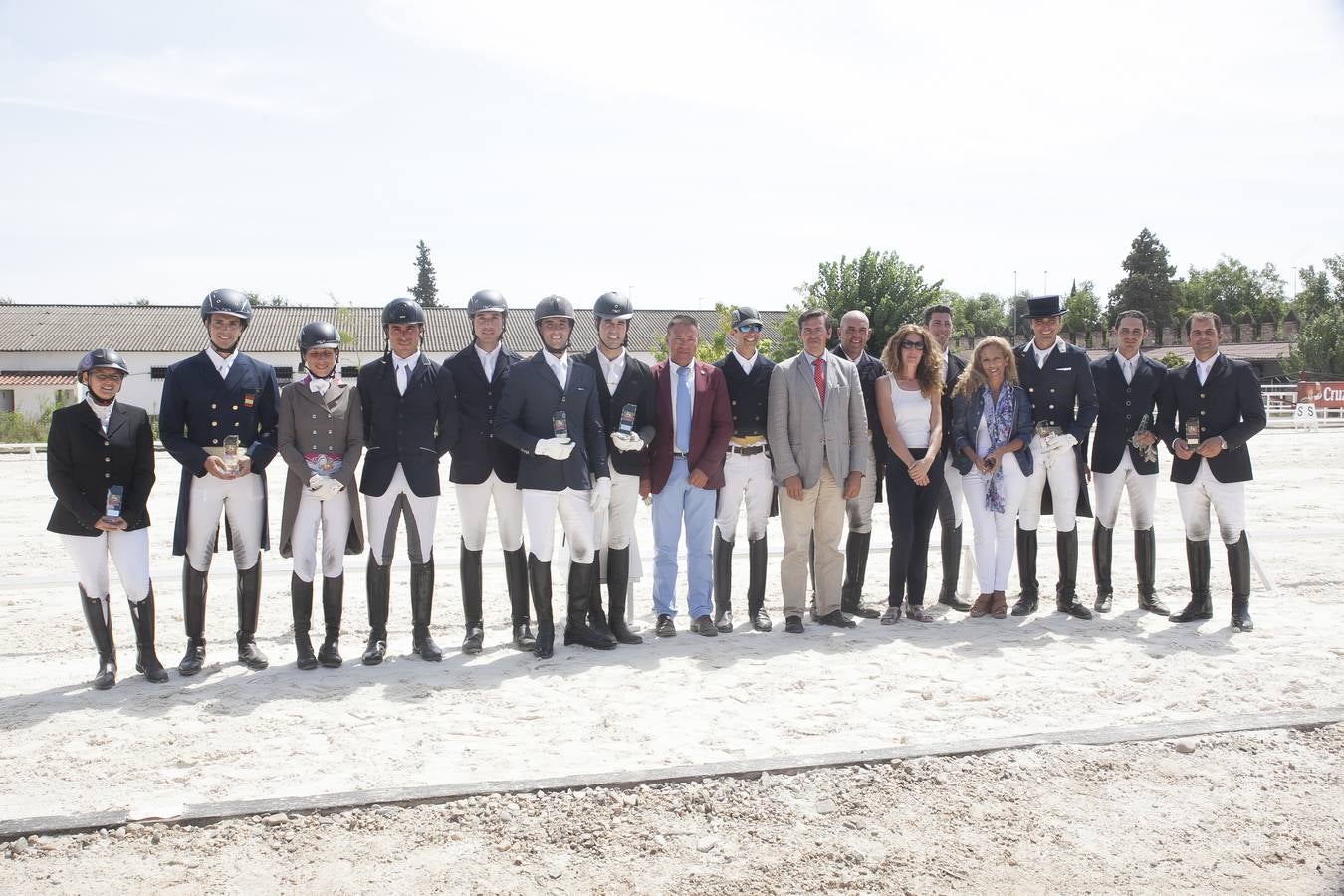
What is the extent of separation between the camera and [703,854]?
3.47 m

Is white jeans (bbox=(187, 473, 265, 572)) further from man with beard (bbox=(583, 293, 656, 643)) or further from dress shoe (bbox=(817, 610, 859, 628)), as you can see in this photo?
dress shoe (bbox=(817, 610, 859, 628))

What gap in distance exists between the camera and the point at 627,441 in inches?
239

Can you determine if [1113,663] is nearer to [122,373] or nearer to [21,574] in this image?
[122,373]

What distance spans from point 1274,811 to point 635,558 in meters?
3.83

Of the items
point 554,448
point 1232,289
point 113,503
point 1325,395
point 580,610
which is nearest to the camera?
point 113,503

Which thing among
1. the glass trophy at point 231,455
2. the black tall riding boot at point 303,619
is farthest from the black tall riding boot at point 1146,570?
the glass trophy at point 231,455

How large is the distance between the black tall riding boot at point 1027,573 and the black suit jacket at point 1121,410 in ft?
2.34

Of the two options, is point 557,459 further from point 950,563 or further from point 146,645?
point 950,563

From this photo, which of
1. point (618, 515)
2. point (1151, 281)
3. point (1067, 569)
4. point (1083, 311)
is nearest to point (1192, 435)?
point (1067, 569)

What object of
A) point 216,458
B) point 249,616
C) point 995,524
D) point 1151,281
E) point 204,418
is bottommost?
point 249,616

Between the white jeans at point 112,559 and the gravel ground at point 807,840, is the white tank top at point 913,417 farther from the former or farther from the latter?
the white jeans at point 112,559

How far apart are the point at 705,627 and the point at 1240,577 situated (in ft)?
12.3

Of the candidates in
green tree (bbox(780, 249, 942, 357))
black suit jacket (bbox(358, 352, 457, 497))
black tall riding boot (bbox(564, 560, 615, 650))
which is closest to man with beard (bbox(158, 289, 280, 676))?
black suit jacket (bbox(358, 352, 457, 497))

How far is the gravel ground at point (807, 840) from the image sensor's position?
330cm
